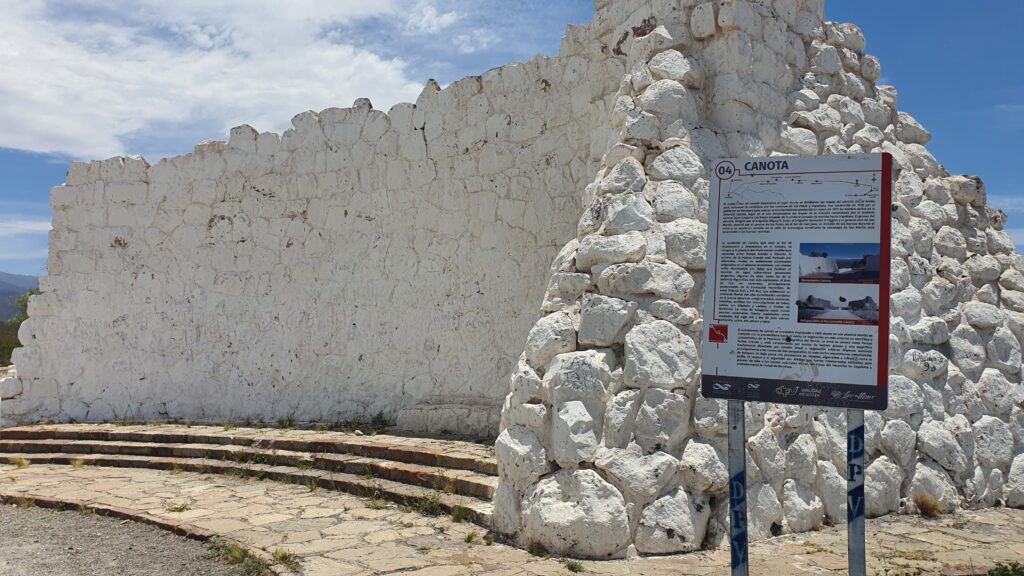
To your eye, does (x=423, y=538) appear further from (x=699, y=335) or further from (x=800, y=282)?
(x=800, y=282)

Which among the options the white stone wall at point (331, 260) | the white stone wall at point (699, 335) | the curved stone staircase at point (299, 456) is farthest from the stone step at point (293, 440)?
the white stone wall at point (699, 335)

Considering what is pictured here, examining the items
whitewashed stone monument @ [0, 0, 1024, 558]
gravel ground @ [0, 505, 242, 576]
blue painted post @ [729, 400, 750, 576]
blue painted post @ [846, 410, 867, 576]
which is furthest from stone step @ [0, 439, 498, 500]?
blue painted post @ [846, 410, 867, 576]

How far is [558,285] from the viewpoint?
16.4 ft

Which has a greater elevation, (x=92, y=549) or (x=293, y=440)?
(x=293, y=440)

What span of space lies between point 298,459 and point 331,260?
6.59 ft

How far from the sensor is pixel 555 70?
21.5 ft

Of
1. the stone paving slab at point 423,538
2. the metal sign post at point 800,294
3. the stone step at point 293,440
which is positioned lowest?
the stone paving slab at point 423,538

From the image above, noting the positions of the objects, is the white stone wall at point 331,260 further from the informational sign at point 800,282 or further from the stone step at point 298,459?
the informational sign at point 800,282

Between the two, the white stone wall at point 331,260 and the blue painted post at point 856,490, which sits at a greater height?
the white stone wall at point 331,260

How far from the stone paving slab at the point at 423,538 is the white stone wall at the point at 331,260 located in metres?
1.57

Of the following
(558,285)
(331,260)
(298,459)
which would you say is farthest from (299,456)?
(558,285)

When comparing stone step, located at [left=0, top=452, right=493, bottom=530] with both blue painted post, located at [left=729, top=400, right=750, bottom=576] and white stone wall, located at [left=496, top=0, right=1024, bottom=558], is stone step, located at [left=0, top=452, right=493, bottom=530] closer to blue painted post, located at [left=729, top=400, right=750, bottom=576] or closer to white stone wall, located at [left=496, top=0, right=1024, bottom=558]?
white stone wall, located at [left=496, top=0, right=1024, bottom=558]

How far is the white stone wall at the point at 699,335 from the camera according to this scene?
173 inches

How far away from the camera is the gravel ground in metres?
4.58
